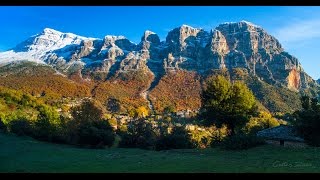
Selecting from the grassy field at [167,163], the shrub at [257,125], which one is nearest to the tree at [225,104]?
the shrub at [257,125]

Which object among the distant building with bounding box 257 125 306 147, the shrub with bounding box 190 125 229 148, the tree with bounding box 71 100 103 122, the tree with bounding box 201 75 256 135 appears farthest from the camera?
the tree with bounding box 71 100 103 122

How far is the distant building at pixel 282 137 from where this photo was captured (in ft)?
124

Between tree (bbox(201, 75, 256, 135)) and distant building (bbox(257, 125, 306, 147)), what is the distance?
2842mm

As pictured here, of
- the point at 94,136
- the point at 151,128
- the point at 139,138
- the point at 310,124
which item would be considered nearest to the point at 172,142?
the point at 139,138

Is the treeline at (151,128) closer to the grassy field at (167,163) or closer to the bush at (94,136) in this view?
the bush at (94,136)

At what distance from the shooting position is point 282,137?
39.4 metres

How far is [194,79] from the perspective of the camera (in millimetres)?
193750

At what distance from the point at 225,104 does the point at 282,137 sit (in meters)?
6.47

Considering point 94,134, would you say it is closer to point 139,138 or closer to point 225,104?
point 139,138

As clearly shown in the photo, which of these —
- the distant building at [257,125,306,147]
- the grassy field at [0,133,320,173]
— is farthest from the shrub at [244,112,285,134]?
the grassy field at [0,133,320,173]

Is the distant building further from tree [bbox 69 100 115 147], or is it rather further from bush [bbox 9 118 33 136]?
bush [bbox 9 118 33 136]

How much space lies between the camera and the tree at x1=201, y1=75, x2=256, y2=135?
135 ft
